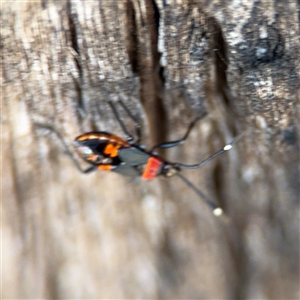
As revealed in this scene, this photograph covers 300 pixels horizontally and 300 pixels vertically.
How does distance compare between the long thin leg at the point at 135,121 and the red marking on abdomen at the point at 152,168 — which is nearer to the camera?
the long thin leg at the point at 135,121

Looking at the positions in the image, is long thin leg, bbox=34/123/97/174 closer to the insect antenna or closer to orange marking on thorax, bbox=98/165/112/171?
orange marking on thorax, bbox=98/165/112/171

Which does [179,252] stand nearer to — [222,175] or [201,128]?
[222,175]

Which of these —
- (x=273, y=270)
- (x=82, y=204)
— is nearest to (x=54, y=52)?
(x=82, y=204)

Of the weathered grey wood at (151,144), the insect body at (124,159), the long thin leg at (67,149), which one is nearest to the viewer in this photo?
the weathered grey wood at (151,144)

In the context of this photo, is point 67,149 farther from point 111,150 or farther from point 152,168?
point 152,168

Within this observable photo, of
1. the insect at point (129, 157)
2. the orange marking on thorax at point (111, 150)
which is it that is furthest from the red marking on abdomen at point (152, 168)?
the orange marking on thorax at point (111, 150)

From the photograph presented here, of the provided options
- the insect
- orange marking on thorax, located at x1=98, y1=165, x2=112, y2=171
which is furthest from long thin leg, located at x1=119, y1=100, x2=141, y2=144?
orange marking on thorax, located at x1=98, y1=165, x2=112, y2=171

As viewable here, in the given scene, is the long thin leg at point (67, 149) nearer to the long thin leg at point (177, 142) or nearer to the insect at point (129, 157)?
the insect at point (129, 157)

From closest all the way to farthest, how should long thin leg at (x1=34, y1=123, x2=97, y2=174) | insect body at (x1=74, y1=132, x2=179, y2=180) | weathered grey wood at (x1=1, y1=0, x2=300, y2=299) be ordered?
weathered grey wood at (x1=1, y1=0, x2=300, y2=299), long thin leg at (x1=34, y1=123, x2=97, y2=174), insect body at (x1=74, y1=132, x2=179, y2=180)
